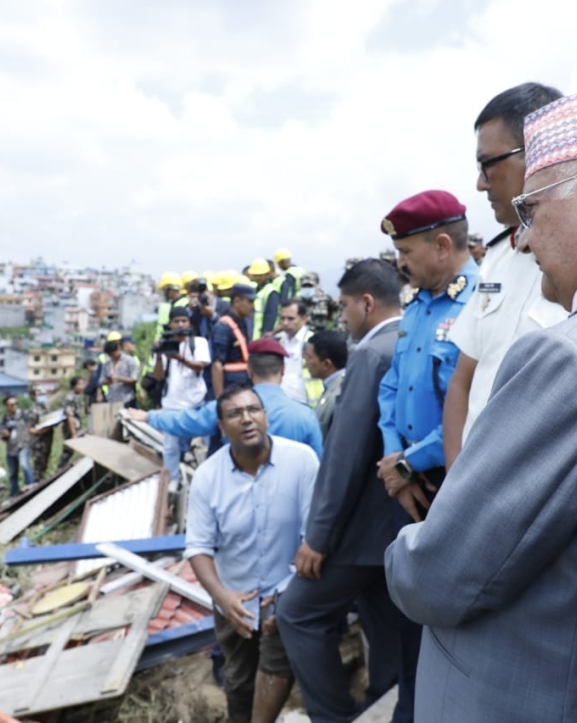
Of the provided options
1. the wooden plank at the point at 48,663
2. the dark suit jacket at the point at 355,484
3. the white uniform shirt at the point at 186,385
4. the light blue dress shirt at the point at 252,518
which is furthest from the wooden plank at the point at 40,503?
the dark suit jacket at the point at 355,484

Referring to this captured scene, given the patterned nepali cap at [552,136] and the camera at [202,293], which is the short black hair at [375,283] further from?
the camera at [202,293]

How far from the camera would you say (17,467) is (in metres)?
10.7

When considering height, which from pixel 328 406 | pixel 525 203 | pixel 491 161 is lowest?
pixel 328 406

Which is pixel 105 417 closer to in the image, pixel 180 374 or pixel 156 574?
pixel 180 374

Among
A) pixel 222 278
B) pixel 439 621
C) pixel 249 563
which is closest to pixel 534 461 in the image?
pixel 439 621

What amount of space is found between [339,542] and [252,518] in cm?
57

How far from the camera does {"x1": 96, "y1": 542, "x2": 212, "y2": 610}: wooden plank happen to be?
4.27m

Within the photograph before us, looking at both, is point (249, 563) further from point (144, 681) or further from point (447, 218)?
point (447, 218)

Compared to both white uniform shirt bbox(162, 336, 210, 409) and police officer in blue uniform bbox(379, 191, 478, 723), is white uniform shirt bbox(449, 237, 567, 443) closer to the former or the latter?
police officer in blue uniform bbox(379, 191, 478, 723)

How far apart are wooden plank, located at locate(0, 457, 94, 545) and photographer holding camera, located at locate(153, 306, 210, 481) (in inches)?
62.6

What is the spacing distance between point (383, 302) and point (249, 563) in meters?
1.38

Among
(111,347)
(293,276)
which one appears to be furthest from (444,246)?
(111,347)

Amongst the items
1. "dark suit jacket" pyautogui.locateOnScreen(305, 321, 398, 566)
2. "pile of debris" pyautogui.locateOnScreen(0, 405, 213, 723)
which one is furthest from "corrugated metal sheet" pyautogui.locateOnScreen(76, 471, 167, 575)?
"dark suit jacket" pyautogui.locateOnScreen(305, 321, 398, 566)

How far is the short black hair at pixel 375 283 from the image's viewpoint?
9.87 feet
